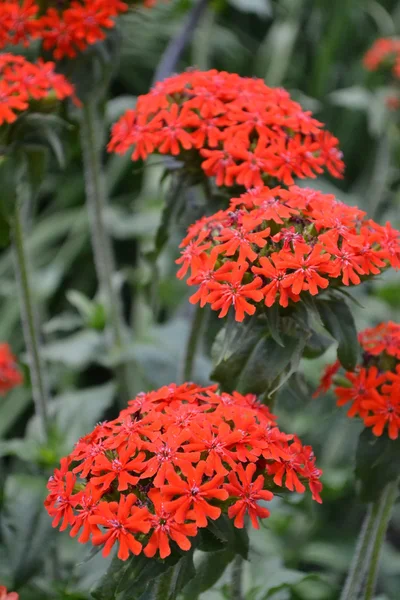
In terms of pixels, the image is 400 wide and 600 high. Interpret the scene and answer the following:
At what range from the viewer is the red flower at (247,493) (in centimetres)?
68

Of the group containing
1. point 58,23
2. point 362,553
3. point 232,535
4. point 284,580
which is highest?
point 58,23

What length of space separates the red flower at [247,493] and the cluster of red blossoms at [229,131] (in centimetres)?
37

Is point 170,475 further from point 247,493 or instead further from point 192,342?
point 192,342

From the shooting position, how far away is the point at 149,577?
0.69 meters

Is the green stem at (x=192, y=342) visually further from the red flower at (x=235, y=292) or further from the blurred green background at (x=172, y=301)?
the red flower at (x=235, y=292)

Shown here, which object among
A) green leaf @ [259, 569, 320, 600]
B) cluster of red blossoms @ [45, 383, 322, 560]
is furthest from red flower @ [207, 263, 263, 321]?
green leaf @ [259, 569, 320, 600]

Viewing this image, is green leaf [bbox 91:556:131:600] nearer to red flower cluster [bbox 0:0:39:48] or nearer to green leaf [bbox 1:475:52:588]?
green leaf [bbox 1:475:52:588]

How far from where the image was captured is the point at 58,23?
1.12m

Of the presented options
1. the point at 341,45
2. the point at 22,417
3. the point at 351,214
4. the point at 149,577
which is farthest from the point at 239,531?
the point at 341,45

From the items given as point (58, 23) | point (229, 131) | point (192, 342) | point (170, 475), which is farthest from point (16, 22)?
point (170, 475)

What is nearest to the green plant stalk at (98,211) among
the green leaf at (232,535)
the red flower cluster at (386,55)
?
the green leaf at (232,535)

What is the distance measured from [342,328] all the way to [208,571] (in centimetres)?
31

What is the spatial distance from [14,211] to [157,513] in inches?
22.2

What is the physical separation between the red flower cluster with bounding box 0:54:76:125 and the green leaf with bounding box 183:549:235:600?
587mm
